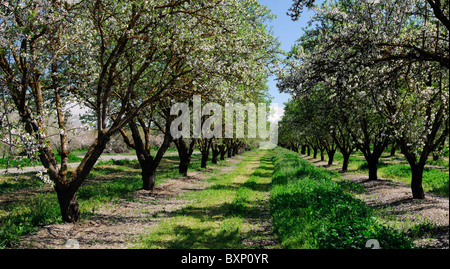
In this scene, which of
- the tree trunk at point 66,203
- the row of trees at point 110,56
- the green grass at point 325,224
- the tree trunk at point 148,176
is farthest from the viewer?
the tree trunk at point 148,176

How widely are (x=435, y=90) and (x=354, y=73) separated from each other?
22.2ft

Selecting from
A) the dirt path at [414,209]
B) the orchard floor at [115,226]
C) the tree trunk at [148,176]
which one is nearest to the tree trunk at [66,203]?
→ the orchard floor at [115,226]

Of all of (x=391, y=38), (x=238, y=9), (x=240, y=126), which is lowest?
(x=240, y=126)

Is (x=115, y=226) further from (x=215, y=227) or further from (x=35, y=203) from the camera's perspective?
(x=35, y=203)

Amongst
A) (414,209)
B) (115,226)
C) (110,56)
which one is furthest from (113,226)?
(414,209)

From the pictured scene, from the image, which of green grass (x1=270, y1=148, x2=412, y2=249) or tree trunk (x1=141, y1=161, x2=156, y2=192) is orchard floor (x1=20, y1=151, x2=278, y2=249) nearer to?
tree trunk (x1=141, y1=161, x2=156, y2=192)

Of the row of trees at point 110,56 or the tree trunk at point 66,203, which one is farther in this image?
the tree trunk at point 66,203

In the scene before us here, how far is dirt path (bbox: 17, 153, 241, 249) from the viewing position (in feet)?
30.3

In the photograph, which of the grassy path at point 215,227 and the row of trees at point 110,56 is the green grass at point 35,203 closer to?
the row of trees at point 110,56

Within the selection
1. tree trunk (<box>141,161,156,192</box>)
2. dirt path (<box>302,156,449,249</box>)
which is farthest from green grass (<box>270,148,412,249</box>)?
tree trunk (<box>141,161,156,192</box>)

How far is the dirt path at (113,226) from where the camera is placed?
9.24 metres
